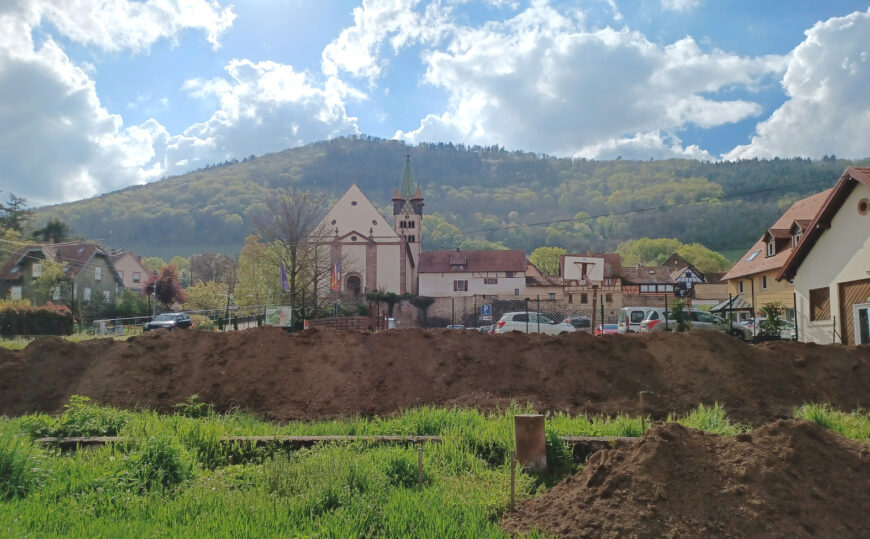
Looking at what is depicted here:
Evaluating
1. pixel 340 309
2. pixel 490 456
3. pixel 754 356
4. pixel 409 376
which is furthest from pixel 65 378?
pixel 340 309

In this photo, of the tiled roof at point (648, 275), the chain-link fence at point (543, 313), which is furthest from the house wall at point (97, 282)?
the tiled roof at point (648, 275)

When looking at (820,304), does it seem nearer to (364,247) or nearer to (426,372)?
(426,372)

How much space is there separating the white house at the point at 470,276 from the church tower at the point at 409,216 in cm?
784

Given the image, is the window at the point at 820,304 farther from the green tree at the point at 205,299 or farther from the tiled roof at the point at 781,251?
the green tree at the point at 205,299

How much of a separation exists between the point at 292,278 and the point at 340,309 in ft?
44.1

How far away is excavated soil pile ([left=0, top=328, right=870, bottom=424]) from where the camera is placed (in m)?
11.2

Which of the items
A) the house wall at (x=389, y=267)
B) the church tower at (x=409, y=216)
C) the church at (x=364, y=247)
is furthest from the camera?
the church tower at (x=409, y=216)

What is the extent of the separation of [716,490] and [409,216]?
78.8m

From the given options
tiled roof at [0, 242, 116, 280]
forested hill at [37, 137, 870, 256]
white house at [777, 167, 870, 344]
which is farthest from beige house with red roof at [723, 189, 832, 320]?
forested hill at [37, 137, 870, 256]

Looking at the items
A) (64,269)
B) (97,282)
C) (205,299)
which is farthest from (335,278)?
(97,282)

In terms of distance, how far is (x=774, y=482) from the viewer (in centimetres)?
464

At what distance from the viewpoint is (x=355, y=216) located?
7338 cm

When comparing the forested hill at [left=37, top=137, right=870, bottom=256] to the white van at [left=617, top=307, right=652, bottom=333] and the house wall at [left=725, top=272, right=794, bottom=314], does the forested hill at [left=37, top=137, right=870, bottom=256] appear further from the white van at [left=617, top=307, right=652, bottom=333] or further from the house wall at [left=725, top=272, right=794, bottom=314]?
the white van at [left=617, top=307, right=652, bottom=333]

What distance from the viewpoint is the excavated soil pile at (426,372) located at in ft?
36.9
